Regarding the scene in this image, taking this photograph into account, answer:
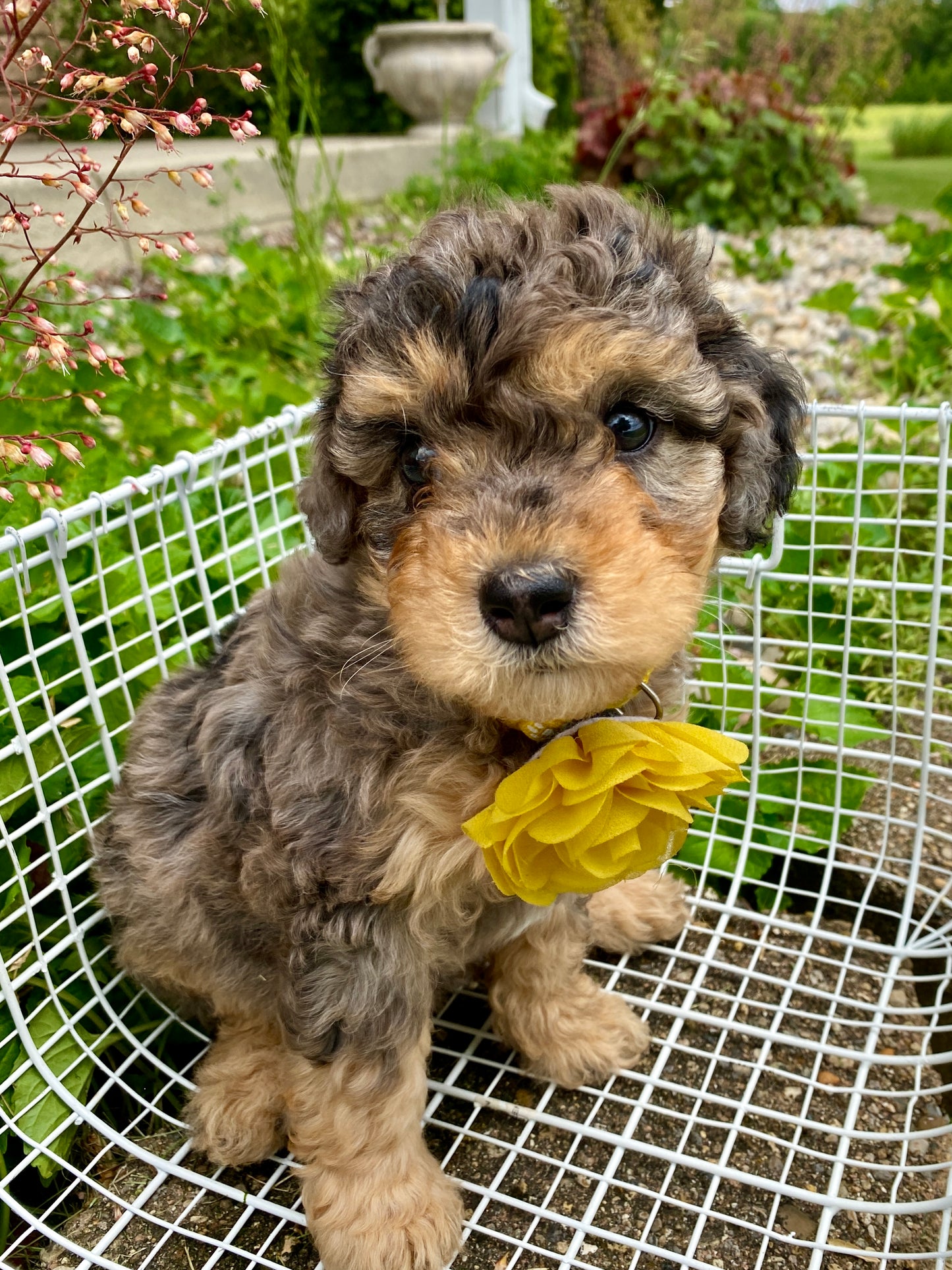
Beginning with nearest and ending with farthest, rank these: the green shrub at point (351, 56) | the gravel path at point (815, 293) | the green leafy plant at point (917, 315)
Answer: the green leafy plant at point (917, 315)
the gravel path at point (815, 293)
the green shrub at point (351, 56)

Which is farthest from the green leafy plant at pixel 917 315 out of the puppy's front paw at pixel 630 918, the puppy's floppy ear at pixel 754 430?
the puppy's front paw at pixel 630 918

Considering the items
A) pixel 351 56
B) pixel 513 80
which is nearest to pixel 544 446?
pixel 513 80

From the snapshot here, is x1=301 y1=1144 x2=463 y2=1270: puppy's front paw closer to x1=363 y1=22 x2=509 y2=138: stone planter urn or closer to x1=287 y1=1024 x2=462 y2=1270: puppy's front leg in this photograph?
x1=287 y1=1024 x2=462 y2=1270: puppy's front leg

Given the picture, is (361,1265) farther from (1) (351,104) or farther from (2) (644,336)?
(1) (351,104)

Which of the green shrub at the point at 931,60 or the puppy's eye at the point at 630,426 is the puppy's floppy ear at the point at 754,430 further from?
the green shrub at the point at 931,60

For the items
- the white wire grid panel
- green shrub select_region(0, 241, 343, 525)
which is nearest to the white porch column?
green shrub select_region(0, 241, 343, 525)

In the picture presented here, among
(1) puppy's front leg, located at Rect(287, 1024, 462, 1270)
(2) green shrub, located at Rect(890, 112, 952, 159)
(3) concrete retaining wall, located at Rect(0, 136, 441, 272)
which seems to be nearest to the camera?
(1) puppy's front leg, located at Rect(287, 1024, 462, 1270)
